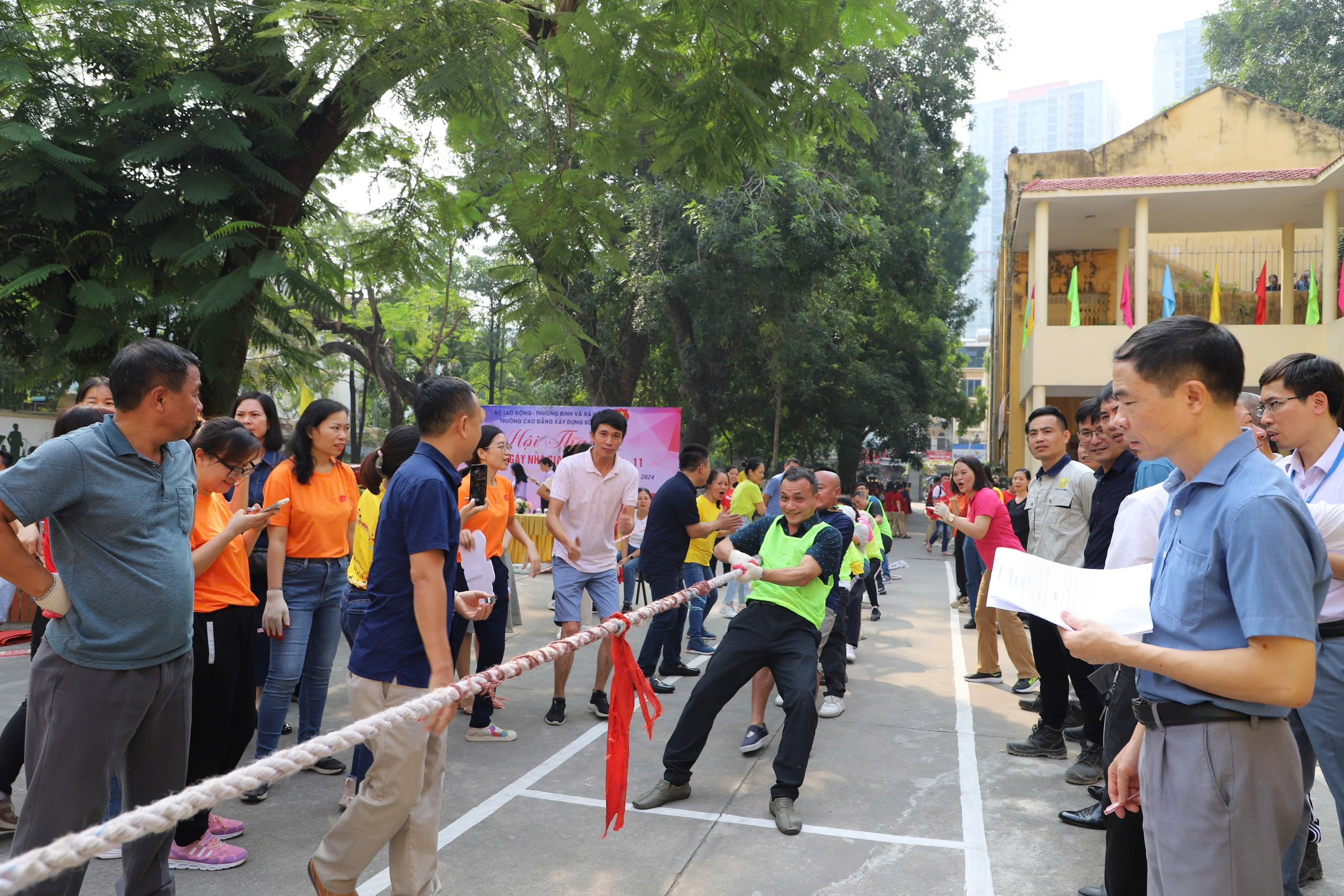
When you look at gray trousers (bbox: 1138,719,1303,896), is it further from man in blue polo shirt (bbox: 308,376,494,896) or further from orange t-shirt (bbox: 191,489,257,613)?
orange t-shirt (bbox: 191,489,257,613)

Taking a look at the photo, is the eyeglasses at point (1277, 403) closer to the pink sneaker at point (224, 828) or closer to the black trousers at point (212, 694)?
the black trousers at point (212, 694)

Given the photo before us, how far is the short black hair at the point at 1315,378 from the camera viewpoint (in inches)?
128

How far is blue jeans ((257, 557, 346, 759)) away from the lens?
181 inches

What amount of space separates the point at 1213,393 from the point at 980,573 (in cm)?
755

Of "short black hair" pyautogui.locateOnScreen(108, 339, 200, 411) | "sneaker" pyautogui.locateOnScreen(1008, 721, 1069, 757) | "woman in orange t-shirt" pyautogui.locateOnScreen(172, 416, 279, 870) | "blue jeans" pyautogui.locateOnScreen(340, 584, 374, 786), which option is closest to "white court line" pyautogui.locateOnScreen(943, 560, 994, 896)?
"sneaker" pyautogui.locateOnScreen(1008, 721, 1069, 757)

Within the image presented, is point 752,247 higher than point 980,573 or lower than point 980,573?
higher

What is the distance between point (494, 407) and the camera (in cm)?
1370

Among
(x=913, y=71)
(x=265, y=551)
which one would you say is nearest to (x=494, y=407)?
(x=265, y=551)

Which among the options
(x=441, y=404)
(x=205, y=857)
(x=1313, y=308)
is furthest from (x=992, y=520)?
(x=1313, y=308)

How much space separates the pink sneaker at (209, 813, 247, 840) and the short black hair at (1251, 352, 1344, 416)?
4.47m

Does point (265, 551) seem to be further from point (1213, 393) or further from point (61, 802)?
point (1213, 393)

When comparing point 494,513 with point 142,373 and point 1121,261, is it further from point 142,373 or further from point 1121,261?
point 1121,261

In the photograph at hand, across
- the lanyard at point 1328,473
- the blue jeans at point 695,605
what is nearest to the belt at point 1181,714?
the lanyard at point 1328,473

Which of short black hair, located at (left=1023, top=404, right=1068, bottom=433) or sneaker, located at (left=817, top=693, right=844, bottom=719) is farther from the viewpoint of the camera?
sneaker, located at (left=817, top=693, right=844, bottom=719)
